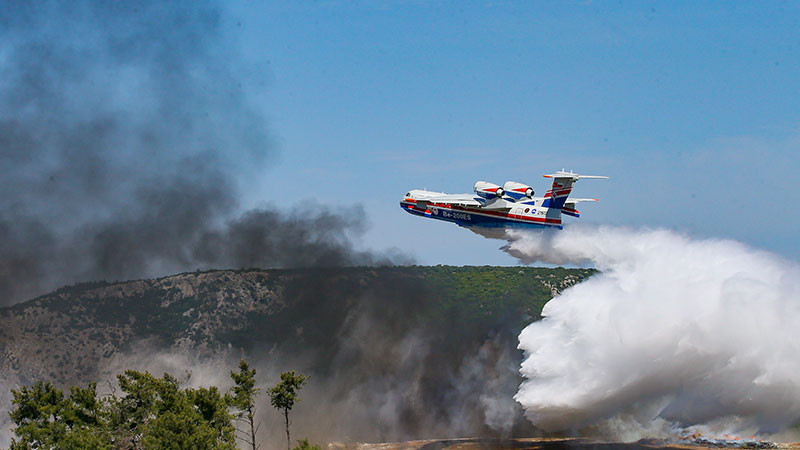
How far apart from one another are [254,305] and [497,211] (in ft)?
122

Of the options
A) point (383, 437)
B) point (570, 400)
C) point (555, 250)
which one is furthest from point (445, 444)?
point (555, 250)

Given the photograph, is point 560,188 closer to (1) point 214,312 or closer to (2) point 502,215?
(2) point 502,215

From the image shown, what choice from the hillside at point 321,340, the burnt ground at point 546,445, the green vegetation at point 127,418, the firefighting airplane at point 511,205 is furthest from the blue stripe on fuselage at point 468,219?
the green vegetation at point 127,418

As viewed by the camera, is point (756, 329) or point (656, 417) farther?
point (656, 417)

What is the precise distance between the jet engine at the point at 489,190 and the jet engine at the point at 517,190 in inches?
21.4

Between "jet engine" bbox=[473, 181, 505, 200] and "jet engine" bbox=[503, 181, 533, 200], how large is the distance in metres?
0.54

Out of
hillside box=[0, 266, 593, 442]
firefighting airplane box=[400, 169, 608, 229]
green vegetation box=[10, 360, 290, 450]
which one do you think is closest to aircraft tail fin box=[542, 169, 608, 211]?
firefighting airplane box=[400, 169, 608, 229]

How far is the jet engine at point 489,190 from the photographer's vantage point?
71.8 m

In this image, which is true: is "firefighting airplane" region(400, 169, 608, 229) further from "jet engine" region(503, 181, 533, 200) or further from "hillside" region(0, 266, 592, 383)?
"hillside" region(0, 266, 592, 383)

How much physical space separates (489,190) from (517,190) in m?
2.14

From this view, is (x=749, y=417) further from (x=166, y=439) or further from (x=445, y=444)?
(x=166, y=439)

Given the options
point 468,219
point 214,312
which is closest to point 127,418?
point 468,219

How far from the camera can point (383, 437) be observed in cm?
8331

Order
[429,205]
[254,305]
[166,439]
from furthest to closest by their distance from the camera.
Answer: [254,305] → [429,205] → [166,439]
